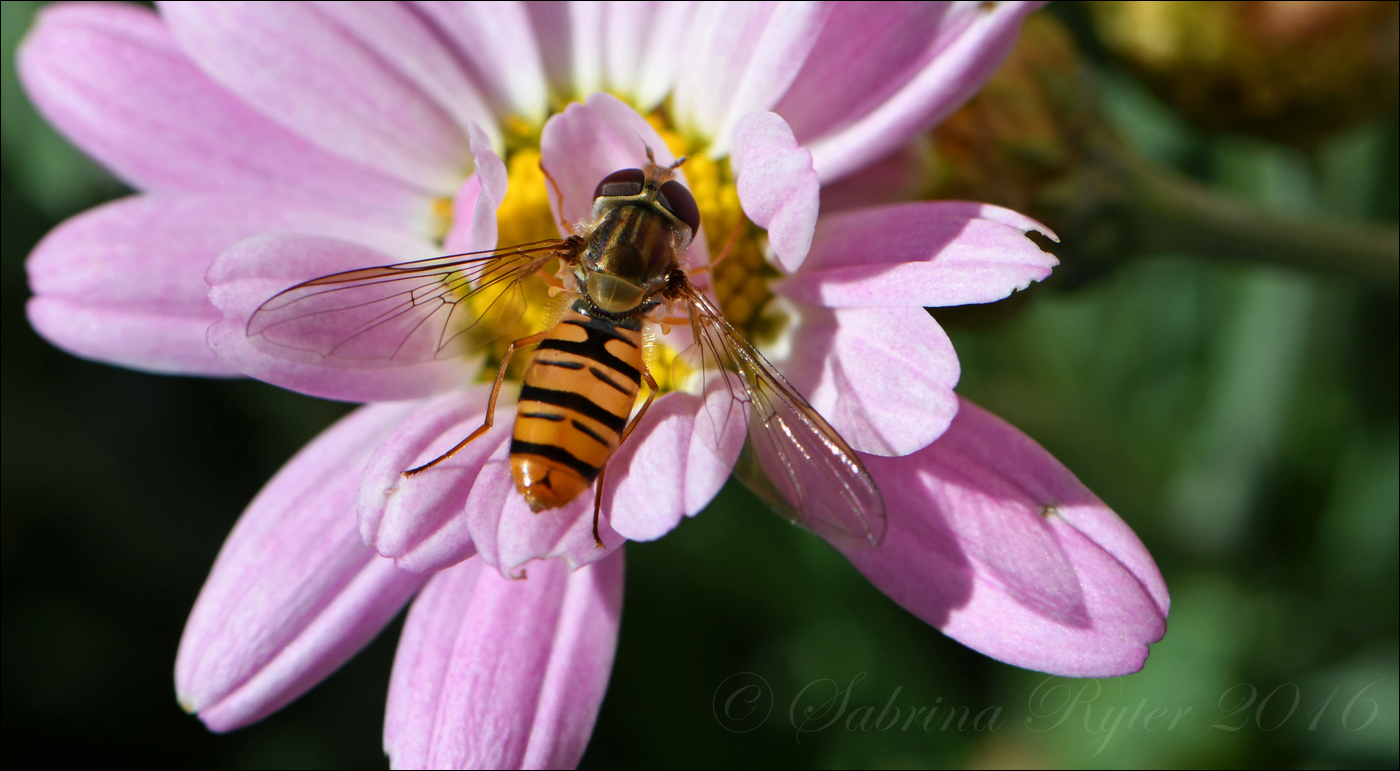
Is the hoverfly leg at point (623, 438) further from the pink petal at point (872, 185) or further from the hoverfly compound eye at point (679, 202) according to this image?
the pink petal at point (872, 185)

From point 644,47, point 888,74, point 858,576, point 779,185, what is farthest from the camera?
point 858,576

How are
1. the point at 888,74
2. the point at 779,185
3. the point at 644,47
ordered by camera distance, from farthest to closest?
the point at 644,47 → the point at 888,74 → the point at 779,185

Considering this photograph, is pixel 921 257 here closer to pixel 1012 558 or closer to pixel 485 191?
pixel 1012 558

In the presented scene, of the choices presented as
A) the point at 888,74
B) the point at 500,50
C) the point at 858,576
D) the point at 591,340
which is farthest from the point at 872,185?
the point at 858,576

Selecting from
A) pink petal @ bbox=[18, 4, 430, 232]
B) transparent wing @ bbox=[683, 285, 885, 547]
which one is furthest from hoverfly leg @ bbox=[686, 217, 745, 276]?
pink petal @ bbox=[18, 4, 430, 232]

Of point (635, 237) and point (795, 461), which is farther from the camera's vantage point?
point (635, 237)

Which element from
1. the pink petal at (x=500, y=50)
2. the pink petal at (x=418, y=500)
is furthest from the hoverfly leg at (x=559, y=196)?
the pink petal at (x=418, y=500)
